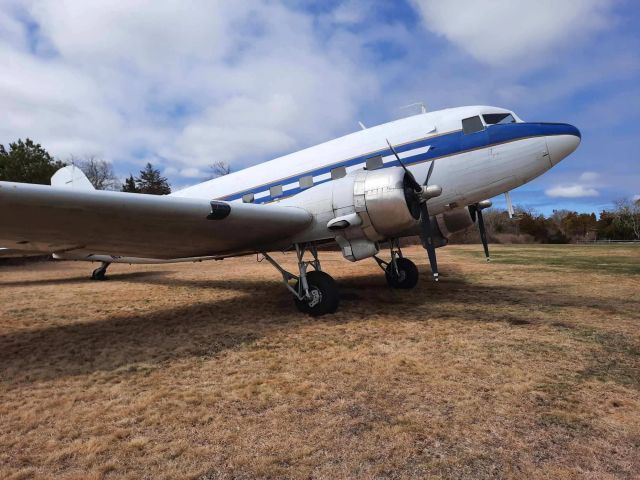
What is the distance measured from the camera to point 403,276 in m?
10.4

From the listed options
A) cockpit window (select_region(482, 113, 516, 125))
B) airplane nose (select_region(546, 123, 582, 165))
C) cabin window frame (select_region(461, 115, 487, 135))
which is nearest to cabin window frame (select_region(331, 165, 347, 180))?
cabin window frame (select_region(461, 115, 487, 135))

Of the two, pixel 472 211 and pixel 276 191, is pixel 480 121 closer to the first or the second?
pixel 472 211

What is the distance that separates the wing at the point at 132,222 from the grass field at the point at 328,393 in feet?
4.46

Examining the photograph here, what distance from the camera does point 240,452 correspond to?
101 inches

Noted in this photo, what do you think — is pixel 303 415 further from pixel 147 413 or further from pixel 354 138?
pixel 354 138

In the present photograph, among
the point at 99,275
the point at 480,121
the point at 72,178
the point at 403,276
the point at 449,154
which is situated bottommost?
the point at 403,276

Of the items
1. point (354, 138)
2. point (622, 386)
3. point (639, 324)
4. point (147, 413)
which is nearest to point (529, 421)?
point (622, 386)

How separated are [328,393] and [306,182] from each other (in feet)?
18.5

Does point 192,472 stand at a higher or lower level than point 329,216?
lower

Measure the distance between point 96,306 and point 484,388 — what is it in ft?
25.7

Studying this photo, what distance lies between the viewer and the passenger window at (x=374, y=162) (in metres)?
7.91

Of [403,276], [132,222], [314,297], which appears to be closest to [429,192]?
[314,297]

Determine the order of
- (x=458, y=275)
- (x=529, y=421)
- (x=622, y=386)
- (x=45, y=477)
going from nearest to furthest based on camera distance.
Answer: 1. (x=45, y=477)
2. (x=529, y=421)
3. (x=622, y=386)
4. (x=458, y=275)

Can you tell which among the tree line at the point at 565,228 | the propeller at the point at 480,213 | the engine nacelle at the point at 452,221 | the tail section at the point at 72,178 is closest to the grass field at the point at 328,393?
the propeller at the point at 480,213
